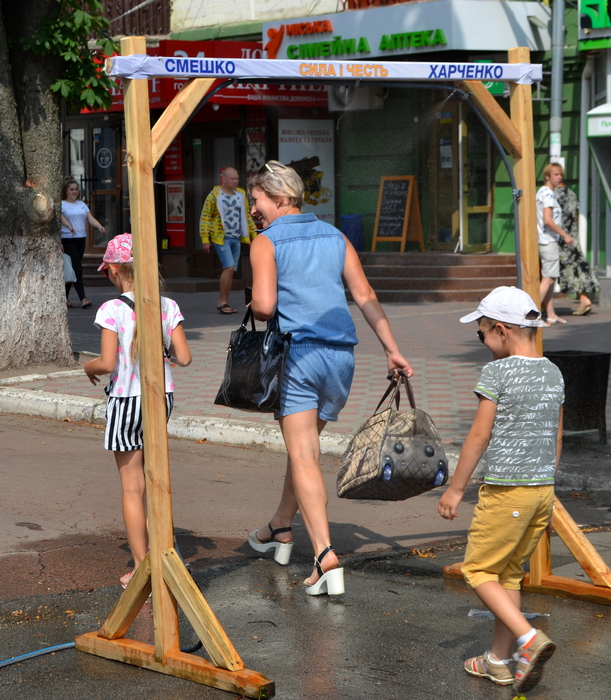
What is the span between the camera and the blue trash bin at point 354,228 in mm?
19500

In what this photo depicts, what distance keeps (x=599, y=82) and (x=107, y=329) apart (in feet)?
44.0

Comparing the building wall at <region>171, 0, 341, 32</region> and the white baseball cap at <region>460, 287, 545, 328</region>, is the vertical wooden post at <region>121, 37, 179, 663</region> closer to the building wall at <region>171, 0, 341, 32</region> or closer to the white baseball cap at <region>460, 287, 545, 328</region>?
the white baseball cap at <region>460, 287, 545, 328</region>

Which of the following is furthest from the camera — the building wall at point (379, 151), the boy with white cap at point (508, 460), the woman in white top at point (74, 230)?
the building wall at point (379, 151)

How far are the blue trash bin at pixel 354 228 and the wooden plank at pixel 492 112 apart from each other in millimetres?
14764

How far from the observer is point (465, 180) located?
60.1 ft

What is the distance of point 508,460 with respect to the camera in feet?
12.2

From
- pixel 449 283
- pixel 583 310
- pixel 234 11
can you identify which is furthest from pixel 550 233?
pixel 234 11

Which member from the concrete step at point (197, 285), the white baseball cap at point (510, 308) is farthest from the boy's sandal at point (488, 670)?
the concrete step at point (197, 285)

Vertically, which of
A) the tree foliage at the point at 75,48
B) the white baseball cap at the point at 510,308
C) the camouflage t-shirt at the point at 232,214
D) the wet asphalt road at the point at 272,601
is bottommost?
the wet asphalt road at the point at 272,601

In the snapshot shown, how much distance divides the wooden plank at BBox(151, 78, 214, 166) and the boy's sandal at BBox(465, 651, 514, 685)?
2117 mm

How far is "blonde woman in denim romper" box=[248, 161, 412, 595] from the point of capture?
4.68 meters

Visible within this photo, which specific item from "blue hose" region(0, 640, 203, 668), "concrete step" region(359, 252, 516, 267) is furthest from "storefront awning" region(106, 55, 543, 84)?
"concrete step" region(359, 252, 516, 267)

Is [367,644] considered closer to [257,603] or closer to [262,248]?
[257,603]

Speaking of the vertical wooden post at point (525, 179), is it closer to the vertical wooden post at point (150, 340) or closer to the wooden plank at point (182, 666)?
the vertical wooden post at point (150, 340)
